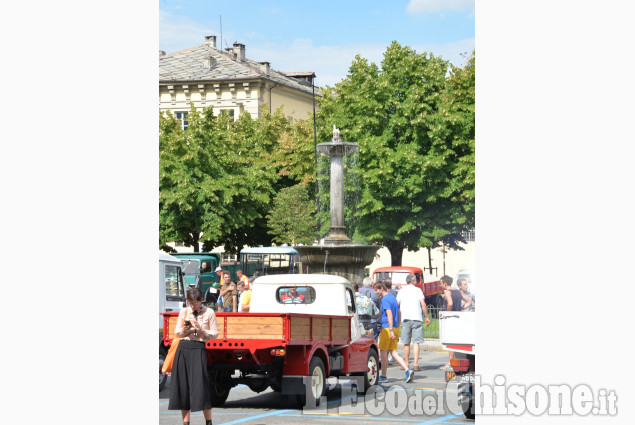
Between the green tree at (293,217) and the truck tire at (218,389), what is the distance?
3520 centimetres

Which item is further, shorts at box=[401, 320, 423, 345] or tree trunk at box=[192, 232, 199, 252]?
tree trunk at box=[192, 232, 199, 252]

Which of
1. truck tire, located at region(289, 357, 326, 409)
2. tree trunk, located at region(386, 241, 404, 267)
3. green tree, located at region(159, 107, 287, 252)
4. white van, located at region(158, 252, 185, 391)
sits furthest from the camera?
green tree, located at region(159, 107, 287, 252)

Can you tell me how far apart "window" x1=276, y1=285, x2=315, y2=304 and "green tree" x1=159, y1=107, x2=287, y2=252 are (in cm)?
3290

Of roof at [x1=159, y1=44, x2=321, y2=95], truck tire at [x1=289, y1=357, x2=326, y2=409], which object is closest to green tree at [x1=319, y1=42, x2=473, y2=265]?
roof at [x1=159, y1=44, x2=321, y2=95]

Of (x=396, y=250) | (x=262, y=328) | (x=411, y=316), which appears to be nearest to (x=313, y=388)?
(x=262, y=328)

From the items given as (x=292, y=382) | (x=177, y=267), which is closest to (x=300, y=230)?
(x=177, y=267)

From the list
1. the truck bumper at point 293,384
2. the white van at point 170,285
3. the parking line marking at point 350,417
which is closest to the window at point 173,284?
the white van at point 170,285

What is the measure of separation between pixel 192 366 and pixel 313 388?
11.6 ft

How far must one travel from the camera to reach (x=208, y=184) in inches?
1996

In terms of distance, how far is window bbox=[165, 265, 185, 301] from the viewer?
715 inches

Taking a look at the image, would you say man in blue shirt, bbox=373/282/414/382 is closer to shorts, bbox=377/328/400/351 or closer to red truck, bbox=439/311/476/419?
shorts, bbox=377/328/400/351

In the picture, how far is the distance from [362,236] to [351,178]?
267 cm

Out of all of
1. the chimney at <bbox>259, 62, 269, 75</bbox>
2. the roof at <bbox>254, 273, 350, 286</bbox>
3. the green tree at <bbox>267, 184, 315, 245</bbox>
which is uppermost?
the chimney at <bbox>259, 62, 269, 75</bbox>

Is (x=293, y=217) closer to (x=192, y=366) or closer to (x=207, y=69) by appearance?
(x=207, y=69)
